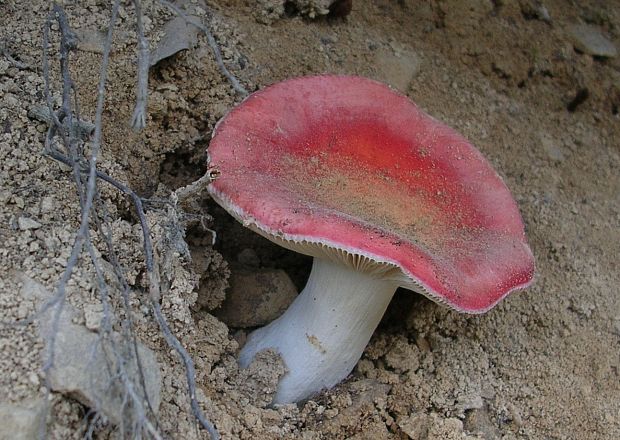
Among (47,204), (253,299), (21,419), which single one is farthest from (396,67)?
(21,419)

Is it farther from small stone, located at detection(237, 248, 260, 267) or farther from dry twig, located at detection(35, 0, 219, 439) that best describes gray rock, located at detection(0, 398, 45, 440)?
small stone, located at detection(237, 248, 260, 267)

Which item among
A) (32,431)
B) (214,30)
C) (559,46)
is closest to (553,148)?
(559,46)

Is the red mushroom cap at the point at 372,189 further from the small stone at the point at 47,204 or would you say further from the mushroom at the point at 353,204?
the small stone at the point at 47,204

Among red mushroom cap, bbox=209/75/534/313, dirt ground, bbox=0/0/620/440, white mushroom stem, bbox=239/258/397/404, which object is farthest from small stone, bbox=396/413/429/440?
red mushroom cap, bbox=209/75/534/313

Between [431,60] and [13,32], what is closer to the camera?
[13,32]

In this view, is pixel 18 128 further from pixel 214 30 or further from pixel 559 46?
pixel 559 46

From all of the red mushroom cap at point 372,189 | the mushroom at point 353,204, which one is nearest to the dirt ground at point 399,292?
the mushroom at point 353,204

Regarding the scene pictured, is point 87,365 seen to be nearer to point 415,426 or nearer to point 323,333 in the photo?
point 323,333
